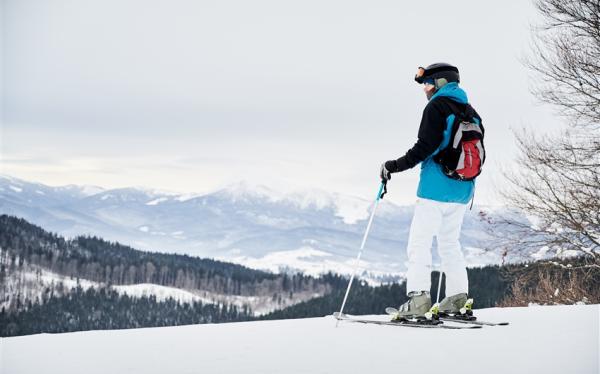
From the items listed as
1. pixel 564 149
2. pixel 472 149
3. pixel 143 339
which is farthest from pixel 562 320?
pixel 564 149

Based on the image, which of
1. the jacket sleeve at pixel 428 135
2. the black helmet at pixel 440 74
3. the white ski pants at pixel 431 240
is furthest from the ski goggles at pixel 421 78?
the white ski pants at pixel 431 240

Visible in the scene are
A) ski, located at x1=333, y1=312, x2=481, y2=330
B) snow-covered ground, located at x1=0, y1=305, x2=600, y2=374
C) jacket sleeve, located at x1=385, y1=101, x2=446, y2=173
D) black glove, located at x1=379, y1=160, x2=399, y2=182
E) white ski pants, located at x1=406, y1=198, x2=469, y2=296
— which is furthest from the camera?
black glove, located at x1=379, y1=160, x2=399, y2=182

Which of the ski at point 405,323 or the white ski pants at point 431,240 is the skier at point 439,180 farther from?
the ski at point 405,323

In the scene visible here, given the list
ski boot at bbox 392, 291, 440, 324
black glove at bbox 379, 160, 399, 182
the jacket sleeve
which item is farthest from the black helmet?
ski boot at bbox 392, 291, 440, 324

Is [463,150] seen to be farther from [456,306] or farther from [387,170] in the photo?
[456,306]

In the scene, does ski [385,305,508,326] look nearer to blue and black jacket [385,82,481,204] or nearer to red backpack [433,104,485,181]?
blue and black jacket [385,82,481,204]

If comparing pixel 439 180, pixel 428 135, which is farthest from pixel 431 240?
pixel 428 135

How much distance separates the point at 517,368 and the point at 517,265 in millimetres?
17110

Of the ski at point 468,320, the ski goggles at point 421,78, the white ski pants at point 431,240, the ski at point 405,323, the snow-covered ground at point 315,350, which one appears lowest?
the snow-covered ground at point 315,350

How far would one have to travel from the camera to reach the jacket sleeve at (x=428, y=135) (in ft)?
18.2

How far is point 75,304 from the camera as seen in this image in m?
166

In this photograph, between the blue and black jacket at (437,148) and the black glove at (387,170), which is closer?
the blue and black jacket at (437,148)

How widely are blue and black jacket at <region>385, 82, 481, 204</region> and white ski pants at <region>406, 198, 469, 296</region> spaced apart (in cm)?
10

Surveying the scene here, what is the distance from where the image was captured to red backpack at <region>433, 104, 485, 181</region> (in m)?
5.57
